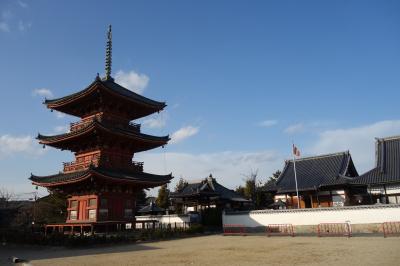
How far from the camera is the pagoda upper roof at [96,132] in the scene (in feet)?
106

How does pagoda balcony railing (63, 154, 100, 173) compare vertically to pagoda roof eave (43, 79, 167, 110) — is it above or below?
below

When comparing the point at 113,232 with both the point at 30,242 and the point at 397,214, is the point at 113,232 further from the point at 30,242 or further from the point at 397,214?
the point at 397,214

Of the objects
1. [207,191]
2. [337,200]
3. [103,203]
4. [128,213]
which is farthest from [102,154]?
[337,200]

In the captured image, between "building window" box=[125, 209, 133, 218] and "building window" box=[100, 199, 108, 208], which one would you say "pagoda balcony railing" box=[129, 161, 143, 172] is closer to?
"building window" box=[125, 209, 133, 218]

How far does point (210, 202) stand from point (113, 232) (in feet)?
58.2

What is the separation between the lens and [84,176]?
99.6ft

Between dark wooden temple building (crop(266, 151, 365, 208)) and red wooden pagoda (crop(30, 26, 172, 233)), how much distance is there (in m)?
14.2

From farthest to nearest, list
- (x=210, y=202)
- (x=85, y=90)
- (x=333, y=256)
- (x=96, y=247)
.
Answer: (x=210, y=202)
(x=85, y=90)
(x=96, y=247)
(x=333, y=256)

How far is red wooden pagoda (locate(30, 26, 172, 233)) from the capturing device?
105 ft

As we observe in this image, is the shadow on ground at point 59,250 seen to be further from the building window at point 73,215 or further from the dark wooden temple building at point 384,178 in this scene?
the dark wooden temple building at point 384,178


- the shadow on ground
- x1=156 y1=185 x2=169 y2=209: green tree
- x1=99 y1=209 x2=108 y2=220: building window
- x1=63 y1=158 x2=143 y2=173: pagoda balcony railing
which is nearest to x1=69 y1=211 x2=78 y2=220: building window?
x1=99 y1=209 x2=108 y2=220: building window

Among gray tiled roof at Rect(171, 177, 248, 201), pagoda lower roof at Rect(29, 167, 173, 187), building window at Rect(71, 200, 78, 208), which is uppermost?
pagoda lower roof at Rect(29, 167, 173, 187)

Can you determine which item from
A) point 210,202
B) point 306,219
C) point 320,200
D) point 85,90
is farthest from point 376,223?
point 85,90

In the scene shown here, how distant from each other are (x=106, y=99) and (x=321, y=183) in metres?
24.7
